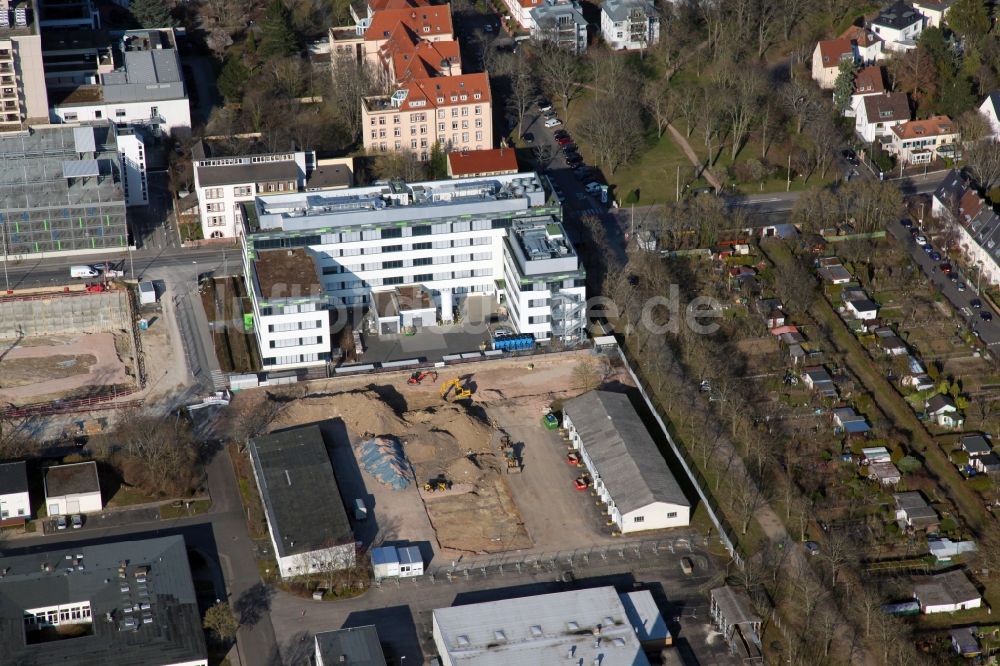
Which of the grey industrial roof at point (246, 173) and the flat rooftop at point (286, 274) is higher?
the grey industrial roof at point (246, 173)

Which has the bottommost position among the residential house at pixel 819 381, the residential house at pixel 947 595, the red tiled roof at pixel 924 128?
the residential house at pixel 947 595

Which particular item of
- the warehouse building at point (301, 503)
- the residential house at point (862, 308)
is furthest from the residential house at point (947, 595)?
the warehouse building at point (301, 503)

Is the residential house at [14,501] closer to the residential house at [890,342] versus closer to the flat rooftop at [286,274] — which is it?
the flat rooftop at [286,274]

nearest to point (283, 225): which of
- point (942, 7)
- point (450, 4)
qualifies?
point (450, 4)

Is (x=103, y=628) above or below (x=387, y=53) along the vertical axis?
below

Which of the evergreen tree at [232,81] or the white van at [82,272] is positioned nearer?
the white van at [82,272]

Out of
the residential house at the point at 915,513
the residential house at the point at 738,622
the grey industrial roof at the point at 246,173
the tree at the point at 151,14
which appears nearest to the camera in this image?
the residential house at the point at 738,622

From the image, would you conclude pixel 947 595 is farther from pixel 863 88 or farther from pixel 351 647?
pixel 863 88

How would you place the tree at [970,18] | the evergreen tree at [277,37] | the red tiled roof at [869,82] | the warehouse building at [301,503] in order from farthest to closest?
the evergreen tree at [277,37] < the tree at [970,18] < the red tiled roof at [869,82] < the warehouse building at [301,503]

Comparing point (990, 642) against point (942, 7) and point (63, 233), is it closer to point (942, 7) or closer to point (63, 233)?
point (63, 233)
